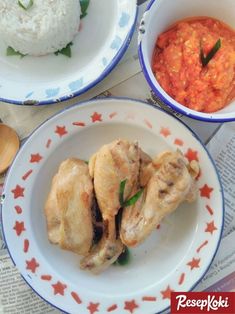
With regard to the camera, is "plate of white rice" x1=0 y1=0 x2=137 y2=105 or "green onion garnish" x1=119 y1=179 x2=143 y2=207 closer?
"green onion garnish" x1=119 y1=179 x2=143 y2=207

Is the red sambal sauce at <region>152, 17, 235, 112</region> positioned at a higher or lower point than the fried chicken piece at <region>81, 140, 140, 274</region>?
higher

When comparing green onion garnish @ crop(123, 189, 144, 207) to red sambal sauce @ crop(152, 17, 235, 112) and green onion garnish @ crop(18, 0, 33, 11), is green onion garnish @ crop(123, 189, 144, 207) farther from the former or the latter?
green onion garnish @ crop(18, 0, 33, 11)

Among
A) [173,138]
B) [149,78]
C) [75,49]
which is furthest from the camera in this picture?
[75,49]

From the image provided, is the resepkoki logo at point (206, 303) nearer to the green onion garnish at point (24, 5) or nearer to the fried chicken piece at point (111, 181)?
the fried chicken piece at point (111, 181)

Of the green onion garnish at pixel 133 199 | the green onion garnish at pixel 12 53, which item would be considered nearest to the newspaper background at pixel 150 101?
the green onion garnish at pixel 12 53

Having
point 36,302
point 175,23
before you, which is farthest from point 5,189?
point 175,23

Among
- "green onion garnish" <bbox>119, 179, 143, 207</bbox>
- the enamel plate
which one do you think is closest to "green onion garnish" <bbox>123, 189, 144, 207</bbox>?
"green onion garnish" <bbox>119, 179, 143, 207</bbox>

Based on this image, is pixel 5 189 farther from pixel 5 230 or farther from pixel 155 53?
pixel 155 53
